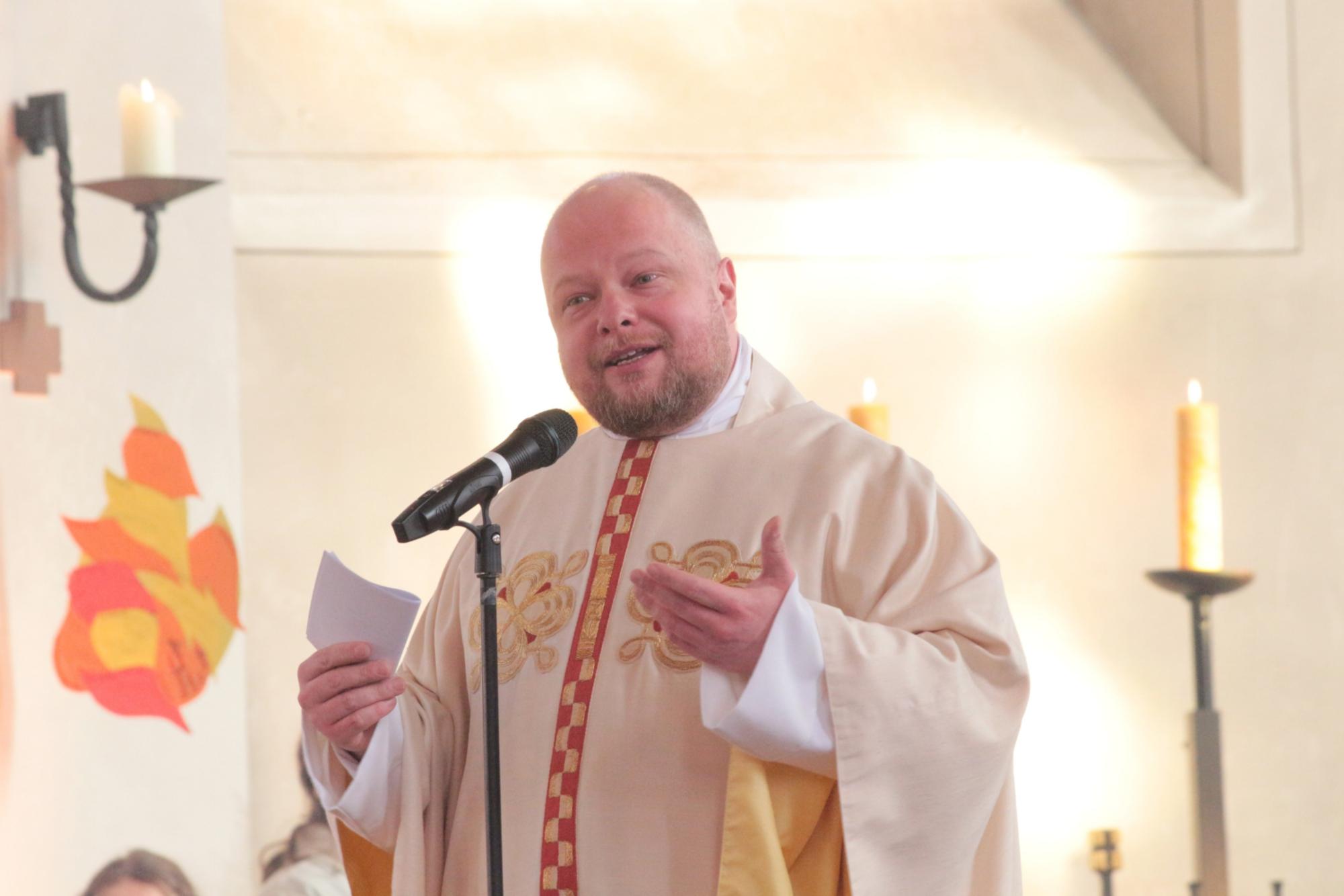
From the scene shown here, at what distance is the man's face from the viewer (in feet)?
8.23

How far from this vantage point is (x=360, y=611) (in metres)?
2.28

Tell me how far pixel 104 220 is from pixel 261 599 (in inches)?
43.6

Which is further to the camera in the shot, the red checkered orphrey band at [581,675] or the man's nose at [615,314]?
the man's nose at [615,314]

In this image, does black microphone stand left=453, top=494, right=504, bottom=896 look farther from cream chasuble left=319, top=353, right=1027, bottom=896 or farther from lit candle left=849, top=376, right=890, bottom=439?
lit candle left=849, top=376, right=890, bottom=439

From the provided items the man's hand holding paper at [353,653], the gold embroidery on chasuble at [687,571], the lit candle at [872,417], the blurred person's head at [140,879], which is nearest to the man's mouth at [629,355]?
the gold embroidery on chasuble at [687,571]

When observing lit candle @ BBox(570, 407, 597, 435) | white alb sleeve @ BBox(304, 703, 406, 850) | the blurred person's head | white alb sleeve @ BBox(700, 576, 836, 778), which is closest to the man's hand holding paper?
white alb sleeve @ BBox(304, 703, 406, 850)

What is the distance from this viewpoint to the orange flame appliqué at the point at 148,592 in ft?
12.1

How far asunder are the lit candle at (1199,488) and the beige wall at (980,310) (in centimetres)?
74

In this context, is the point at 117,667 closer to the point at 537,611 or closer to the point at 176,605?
the point at 176,605

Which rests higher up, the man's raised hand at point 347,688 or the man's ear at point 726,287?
the man's ear at point 726,287

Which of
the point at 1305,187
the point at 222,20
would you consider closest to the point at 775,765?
the point at 222,20

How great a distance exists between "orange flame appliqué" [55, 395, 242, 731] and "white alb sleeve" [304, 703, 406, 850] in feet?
4.48

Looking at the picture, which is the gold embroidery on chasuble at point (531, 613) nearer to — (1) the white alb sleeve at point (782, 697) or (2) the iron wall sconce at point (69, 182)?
(1) the white alb sleeve at point (782, 697)

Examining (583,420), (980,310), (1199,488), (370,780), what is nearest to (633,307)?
(370,780)
